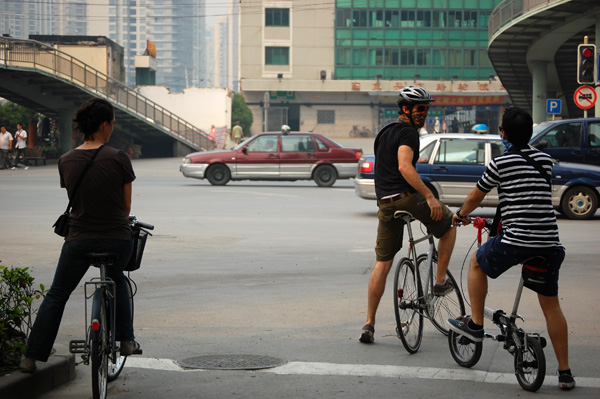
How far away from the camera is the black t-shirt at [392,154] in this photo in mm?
6633

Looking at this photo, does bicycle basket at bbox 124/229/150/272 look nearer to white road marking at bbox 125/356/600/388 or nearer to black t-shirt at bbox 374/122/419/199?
white road marking at bbox 125/356/600/388

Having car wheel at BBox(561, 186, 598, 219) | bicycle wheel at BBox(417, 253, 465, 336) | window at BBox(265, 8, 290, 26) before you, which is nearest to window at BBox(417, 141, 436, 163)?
car wheel at BBox(561, 186, 598, 219)

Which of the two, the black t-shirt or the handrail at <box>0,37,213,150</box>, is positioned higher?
the handrail at <box>0,37,213,150</box>

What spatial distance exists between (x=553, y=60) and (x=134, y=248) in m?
36.5

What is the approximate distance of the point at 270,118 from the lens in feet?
297

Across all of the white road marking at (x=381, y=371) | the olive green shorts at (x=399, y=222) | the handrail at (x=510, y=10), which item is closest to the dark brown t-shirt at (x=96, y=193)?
the white road marking at (x=381, y=371)

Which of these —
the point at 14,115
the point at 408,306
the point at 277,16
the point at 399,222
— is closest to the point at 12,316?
the point at 408,306

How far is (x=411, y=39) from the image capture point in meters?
89.8

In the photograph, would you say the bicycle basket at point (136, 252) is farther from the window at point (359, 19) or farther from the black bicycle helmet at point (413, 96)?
the window at point (359, 19)

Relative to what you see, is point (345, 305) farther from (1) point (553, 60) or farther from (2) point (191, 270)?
(1) point (553, 60)

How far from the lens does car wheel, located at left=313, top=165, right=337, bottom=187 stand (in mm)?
26062

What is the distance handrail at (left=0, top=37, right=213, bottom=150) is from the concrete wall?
15.1 m

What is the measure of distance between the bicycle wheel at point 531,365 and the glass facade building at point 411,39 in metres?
84.6

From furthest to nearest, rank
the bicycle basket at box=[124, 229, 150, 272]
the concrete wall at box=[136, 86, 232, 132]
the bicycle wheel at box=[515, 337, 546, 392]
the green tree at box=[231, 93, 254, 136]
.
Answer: the green tree at box=[231, 93, 254, 136]
the concrete wall at box=[136, 86, 232, 132]
the bicycle basket at box=[124, 229, 150, 272]
the bicycle wheel at box=[515, 337, 546, 392]
